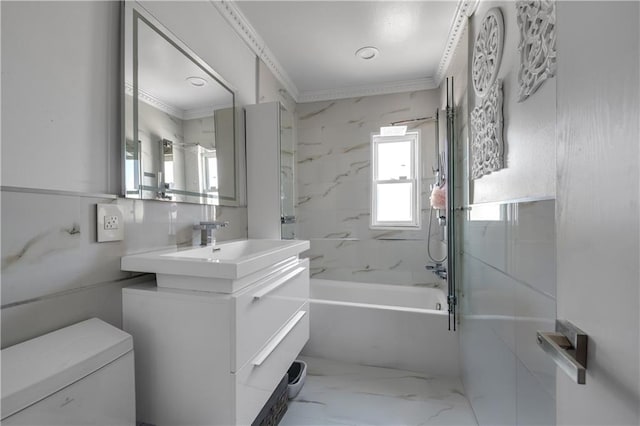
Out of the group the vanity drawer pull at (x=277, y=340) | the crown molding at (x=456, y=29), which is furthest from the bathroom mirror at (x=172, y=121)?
the crown molding at (x=456, y=29)

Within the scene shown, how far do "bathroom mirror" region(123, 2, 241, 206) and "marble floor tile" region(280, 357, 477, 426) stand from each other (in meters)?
1.36

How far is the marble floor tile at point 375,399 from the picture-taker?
151 centimetres

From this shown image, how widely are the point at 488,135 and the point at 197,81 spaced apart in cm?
158

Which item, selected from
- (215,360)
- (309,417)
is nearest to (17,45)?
(215,360)

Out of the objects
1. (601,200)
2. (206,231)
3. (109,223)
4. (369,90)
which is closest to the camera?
(601,200)

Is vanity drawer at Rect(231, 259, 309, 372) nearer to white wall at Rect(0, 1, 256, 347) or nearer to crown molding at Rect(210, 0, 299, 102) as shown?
white wall at Rect(0, 1, 256, 347)

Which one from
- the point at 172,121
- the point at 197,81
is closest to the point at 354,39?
the point at 197,81

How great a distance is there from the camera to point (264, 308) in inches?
42.3

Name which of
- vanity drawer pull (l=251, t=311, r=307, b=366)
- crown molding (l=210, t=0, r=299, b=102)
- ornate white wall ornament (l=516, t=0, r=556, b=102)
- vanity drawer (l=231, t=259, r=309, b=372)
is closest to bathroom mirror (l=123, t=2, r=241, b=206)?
crown molding (l=210, t=0, r=299, b=102)

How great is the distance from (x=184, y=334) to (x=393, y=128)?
2.54 meters

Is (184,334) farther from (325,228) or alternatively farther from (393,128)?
(393,128)

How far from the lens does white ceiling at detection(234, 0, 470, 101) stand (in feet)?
5.82

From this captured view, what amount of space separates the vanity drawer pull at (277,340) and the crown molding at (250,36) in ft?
6.40

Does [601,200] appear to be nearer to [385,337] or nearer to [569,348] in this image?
[569,348]
